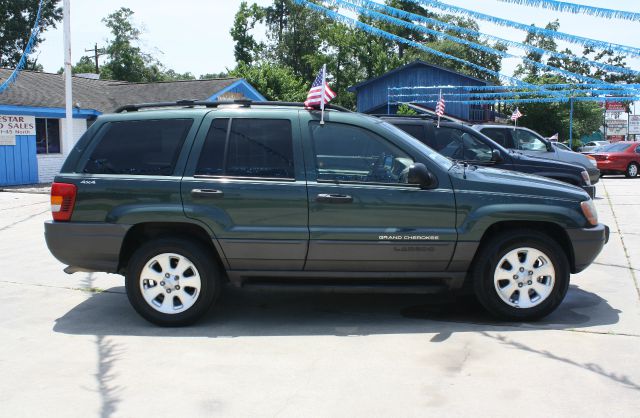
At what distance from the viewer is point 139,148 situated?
5.59 meters

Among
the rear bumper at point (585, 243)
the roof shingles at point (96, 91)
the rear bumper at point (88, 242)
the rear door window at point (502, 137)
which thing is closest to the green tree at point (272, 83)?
the roof shingles at point (96, 91)

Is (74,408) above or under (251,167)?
under

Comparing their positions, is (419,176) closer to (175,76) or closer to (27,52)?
(27,52)

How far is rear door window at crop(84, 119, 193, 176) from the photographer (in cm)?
553

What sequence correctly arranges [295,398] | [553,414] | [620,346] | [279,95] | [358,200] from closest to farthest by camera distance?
[553,414], [295,398], [620,346], [358,200], [279,95]

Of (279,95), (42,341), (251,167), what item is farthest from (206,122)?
(279,95)

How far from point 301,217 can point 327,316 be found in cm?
106

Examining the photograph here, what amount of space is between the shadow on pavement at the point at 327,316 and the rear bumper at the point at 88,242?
580mm

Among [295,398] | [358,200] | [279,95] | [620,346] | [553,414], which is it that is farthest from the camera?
[279,95]

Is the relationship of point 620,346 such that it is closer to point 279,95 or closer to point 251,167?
point 251,167

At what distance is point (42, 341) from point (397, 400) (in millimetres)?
2975

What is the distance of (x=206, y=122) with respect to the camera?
5578 mm

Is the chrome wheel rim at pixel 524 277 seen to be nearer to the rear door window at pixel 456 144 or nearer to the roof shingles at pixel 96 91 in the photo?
the rear door window at pixel 456 144

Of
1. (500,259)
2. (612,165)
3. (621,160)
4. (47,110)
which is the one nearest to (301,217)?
(500,259)
